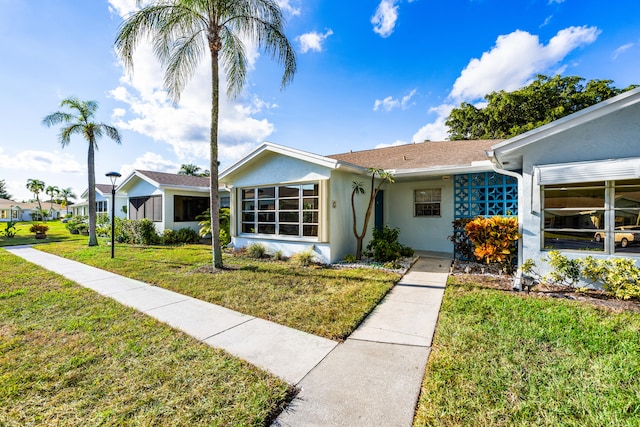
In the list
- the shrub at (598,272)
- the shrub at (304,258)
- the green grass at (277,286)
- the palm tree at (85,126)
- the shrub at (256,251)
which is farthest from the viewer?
the palm tree at (85,126)

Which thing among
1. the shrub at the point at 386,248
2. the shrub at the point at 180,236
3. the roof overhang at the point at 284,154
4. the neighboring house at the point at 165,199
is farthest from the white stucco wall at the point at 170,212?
the shrub at the point at 386,248

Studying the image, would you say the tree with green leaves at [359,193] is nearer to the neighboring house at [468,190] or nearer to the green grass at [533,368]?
the neighboring house at [468,190]

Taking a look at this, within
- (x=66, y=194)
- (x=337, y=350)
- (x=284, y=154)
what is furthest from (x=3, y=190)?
(x=337, y=350)

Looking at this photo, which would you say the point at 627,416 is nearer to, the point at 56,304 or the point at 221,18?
the point at 56,304

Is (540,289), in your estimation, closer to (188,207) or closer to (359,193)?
(359,193)

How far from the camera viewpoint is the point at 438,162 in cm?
942

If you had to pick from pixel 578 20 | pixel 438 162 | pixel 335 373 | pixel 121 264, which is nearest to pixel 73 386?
pixel 335 373

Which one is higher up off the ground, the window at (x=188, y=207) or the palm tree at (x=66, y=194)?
the palm tree at (x=66, y=194)

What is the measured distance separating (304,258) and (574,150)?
7176 mm

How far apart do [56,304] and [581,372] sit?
839 centimetres

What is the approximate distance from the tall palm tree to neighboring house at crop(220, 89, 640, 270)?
98.8 inches

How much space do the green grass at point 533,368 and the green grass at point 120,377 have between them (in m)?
1.71

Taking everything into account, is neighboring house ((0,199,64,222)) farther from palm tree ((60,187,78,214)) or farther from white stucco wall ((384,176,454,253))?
white stucco wall ((384,176,454,253))

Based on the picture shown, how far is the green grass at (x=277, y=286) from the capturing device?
4465 mm
